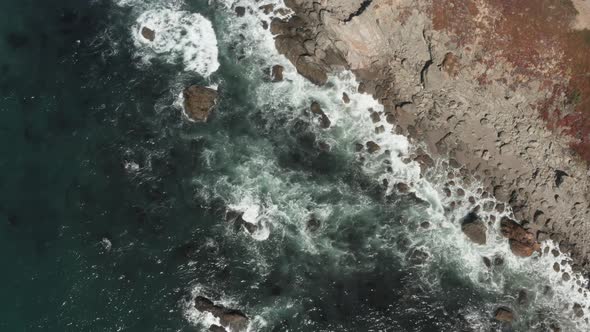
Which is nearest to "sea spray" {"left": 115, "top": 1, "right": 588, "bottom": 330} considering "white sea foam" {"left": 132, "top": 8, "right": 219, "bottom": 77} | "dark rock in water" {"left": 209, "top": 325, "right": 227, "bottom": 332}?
"white sea foam" {"left": 132, "top": 8, "right": 219, "bottom": 77}

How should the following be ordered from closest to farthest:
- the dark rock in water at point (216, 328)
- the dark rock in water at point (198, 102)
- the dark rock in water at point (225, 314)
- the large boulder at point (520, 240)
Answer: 1. the dark rock in water at point (216, 328)
2. the dark rock in water at point (225, 314)
3. the large boulder at point (520, 240)
4. the dark rock in water at point (198, 102)

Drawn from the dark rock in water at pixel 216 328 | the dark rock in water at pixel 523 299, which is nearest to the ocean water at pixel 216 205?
the dark rock in water at pixel 523 299

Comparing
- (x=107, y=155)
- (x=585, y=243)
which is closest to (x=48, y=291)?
(x=107, y=155)

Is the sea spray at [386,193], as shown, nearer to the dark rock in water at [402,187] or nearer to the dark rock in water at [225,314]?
the dark rock in water at [402,187]

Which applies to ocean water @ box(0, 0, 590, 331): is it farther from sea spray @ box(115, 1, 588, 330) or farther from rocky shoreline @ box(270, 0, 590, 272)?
rocky shoreline @ box(270, 0, 590, 272)

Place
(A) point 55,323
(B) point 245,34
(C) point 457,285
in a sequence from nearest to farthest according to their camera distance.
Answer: (A) point 55,323, (C) point 457,285, (B) point 245,34

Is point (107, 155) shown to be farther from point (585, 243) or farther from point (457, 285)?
point (585, 243)

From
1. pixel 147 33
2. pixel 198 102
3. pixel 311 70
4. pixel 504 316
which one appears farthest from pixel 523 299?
pixel 147 33
